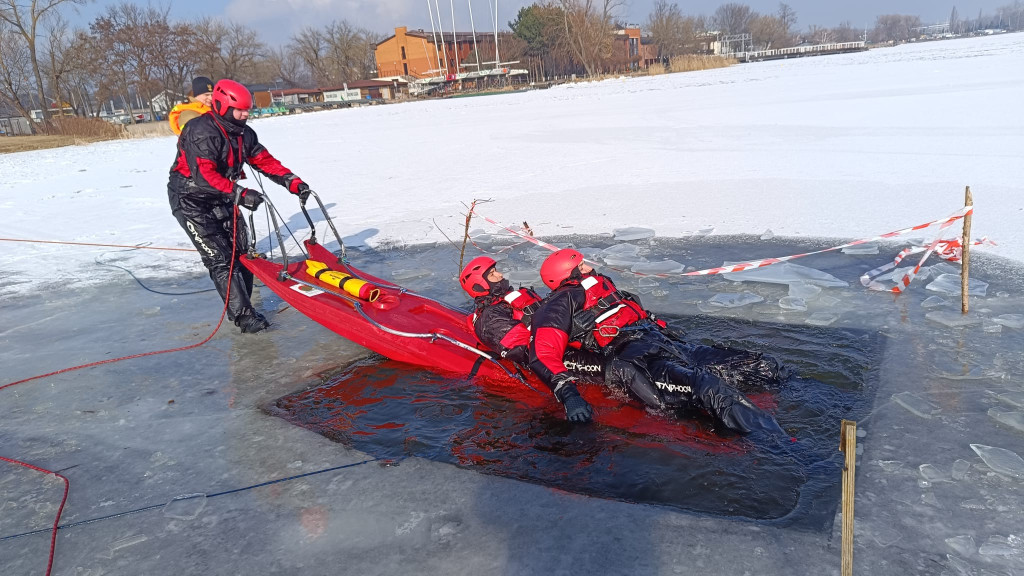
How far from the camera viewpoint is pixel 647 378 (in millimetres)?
3549

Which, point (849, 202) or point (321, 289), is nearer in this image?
point (321, 289)

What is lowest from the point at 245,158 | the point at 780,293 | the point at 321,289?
the point at 780,293

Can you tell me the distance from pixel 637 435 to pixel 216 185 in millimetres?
3738

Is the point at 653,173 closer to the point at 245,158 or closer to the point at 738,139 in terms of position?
the point at 738,139

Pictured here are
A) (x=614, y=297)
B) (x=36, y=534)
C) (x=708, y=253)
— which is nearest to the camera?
(x=36, y=534)

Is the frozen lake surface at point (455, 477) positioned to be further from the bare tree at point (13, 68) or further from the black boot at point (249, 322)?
the bare tree at point (13, 68)

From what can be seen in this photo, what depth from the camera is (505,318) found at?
4.15m

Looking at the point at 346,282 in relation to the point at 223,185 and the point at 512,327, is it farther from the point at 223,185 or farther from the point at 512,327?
the point at 512,327

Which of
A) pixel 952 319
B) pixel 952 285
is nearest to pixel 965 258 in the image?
pixel 952 319

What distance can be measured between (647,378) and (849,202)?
17.9 ft

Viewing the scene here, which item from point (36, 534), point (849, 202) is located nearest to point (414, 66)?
point (849, 202)

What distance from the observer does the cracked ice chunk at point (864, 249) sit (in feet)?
20.0

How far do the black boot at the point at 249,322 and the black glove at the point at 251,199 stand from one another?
912 millimetres

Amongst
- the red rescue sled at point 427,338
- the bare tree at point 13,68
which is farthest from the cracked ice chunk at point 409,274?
the bare tree at point 13,68
